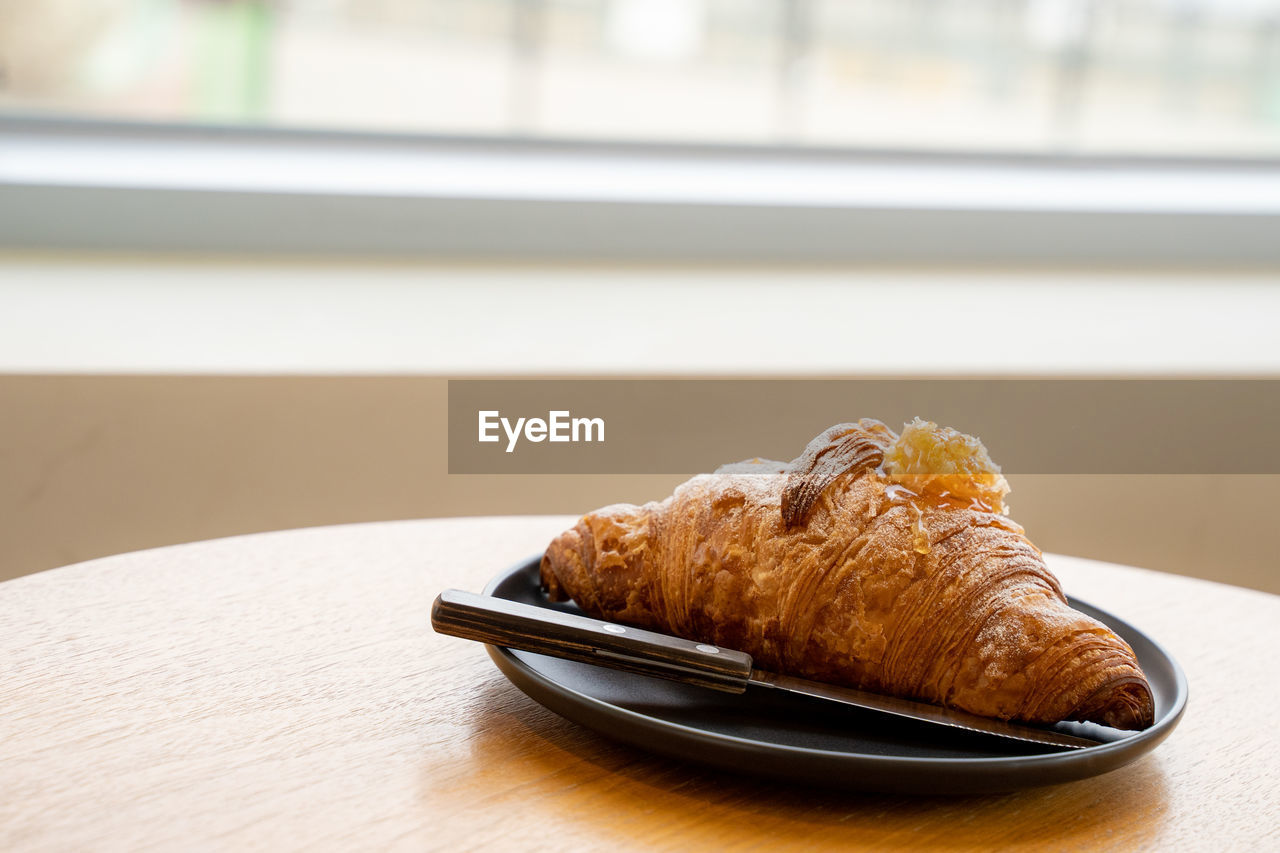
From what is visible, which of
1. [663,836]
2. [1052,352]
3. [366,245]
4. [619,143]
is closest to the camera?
[663,836]

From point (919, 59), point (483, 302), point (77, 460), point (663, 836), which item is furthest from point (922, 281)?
point (663, 836)

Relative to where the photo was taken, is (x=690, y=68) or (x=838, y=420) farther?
(x=690, y=68)

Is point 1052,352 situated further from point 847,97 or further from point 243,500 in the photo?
point 243,500

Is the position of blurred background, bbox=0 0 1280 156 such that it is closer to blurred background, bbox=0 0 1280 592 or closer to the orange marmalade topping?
blurred background, bbox=0 0 1280 592

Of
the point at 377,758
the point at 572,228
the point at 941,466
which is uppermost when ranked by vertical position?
the point at 572,228

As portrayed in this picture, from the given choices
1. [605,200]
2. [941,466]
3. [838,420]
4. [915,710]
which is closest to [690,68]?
[605,200]

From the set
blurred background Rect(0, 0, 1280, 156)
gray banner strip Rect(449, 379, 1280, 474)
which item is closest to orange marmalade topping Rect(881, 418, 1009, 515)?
gray banner strip Rect(449, 379, 1280, 474)

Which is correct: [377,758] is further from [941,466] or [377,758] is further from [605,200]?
[605,200]
